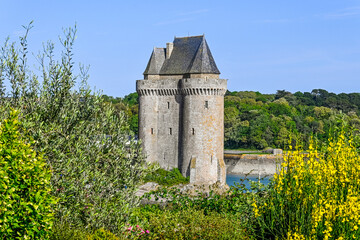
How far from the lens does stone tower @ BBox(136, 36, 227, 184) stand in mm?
43688

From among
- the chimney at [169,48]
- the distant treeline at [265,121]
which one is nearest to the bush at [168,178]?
the chimney at [169,48]

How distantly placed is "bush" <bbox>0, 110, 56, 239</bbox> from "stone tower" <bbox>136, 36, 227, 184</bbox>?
33.4 m

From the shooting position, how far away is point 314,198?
35.4ft

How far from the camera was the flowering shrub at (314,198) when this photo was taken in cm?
1048

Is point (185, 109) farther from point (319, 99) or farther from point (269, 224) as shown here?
point (319, 99)

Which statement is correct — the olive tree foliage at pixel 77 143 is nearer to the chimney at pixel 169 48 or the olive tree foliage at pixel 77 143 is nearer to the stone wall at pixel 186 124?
the stone wall at pixel 186 124

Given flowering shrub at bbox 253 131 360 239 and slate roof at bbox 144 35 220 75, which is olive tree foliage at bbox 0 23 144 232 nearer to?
flowering shrub at bbox 253 131 360 239

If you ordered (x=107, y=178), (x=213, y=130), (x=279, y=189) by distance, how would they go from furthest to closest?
(x=213, y=130), (x=107, y=178), (x=279, y=189)

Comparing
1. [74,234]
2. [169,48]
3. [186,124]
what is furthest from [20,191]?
[169,48]

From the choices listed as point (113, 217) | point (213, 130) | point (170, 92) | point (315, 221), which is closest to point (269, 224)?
point (315, 221)

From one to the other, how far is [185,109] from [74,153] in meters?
32.8

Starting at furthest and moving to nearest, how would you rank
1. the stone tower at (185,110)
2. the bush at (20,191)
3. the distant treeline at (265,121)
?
the distant treeline at (265,121) < the stone tower at (185,110) < the bush at (20,191)

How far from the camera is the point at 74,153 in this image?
12.2 meters

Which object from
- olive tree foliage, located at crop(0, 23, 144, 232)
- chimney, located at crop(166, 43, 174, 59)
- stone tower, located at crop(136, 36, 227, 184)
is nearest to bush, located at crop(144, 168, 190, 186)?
stone tower, located at crop(136, 36, 227, 184)
